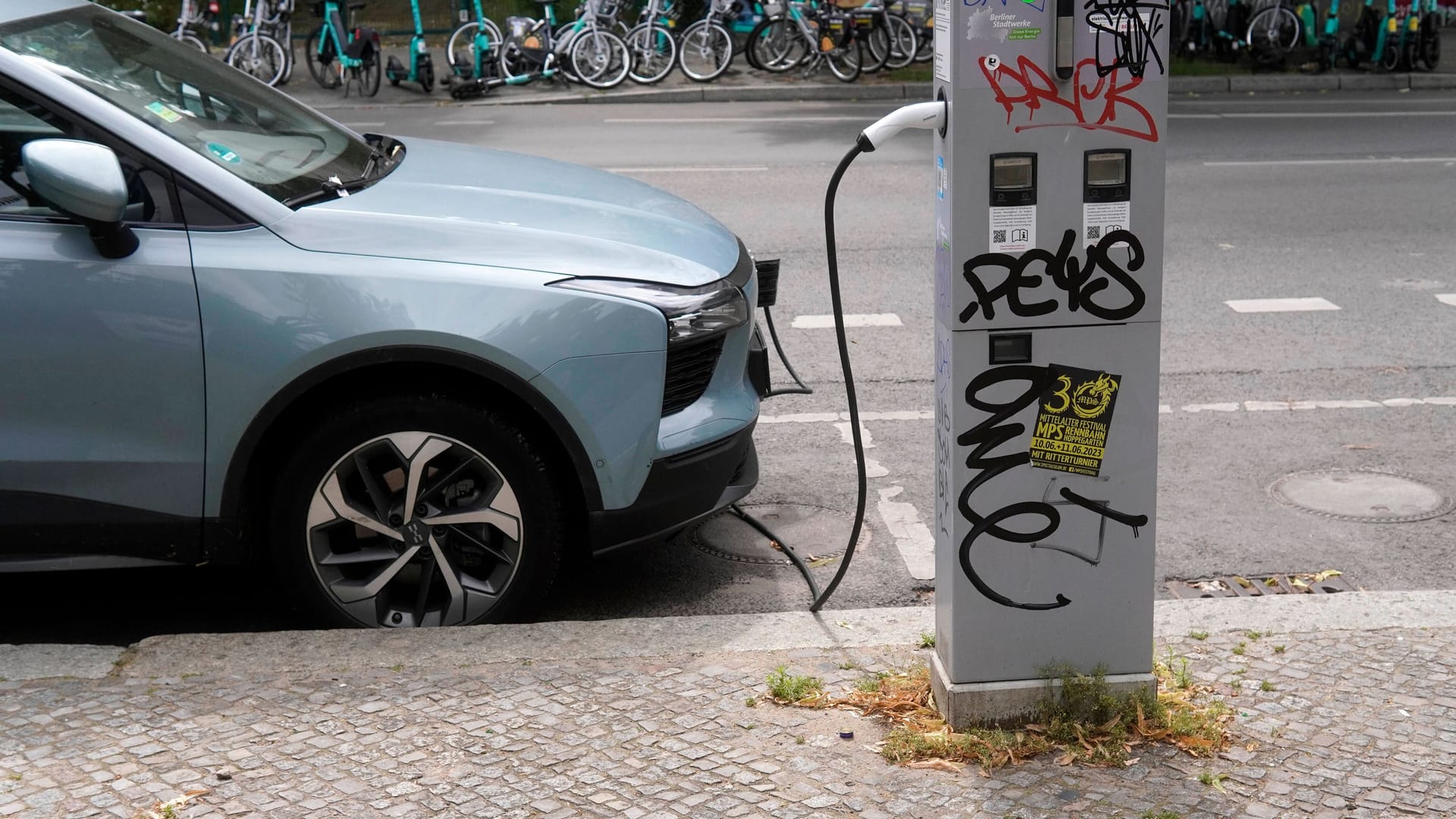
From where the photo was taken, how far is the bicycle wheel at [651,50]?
19438mm

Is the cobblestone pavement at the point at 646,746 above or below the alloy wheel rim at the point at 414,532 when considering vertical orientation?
below

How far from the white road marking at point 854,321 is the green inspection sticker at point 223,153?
3.87m

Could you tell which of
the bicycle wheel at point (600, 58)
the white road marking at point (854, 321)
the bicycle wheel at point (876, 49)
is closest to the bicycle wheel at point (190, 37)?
the bicycle wheel at point (600, 58)

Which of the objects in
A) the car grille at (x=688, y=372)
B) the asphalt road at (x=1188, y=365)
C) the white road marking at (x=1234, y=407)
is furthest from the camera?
the white road marking at (x=1234, y=407)

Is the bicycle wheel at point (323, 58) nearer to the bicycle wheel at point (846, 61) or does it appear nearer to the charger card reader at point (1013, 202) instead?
the bicycle wheel at point (846, 61)

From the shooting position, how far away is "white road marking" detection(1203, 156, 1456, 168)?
41.3 ft

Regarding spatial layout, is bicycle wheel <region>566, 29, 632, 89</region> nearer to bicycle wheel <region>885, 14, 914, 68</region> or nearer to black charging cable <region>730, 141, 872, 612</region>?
bicycle wheel <region>885, 14, 914, 68</region>

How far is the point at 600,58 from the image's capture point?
1917 cm

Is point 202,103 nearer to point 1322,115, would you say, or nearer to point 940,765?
point 940,765

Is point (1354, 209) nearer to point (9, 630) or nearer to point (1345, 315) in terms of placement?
point (1345, 315)

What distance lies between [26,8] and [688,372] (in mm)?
2300

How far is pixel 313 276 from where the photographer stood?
3.88m

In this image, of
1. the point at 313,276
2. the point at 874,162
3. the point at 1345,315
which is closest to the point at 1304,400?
the point at 1345,315

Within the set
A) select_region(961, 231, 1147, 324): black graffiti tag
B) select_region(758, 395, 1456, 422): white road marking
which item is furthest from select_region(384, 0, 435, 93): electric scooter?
select_region(961, 231, 1147, 324): black graffiti tag
